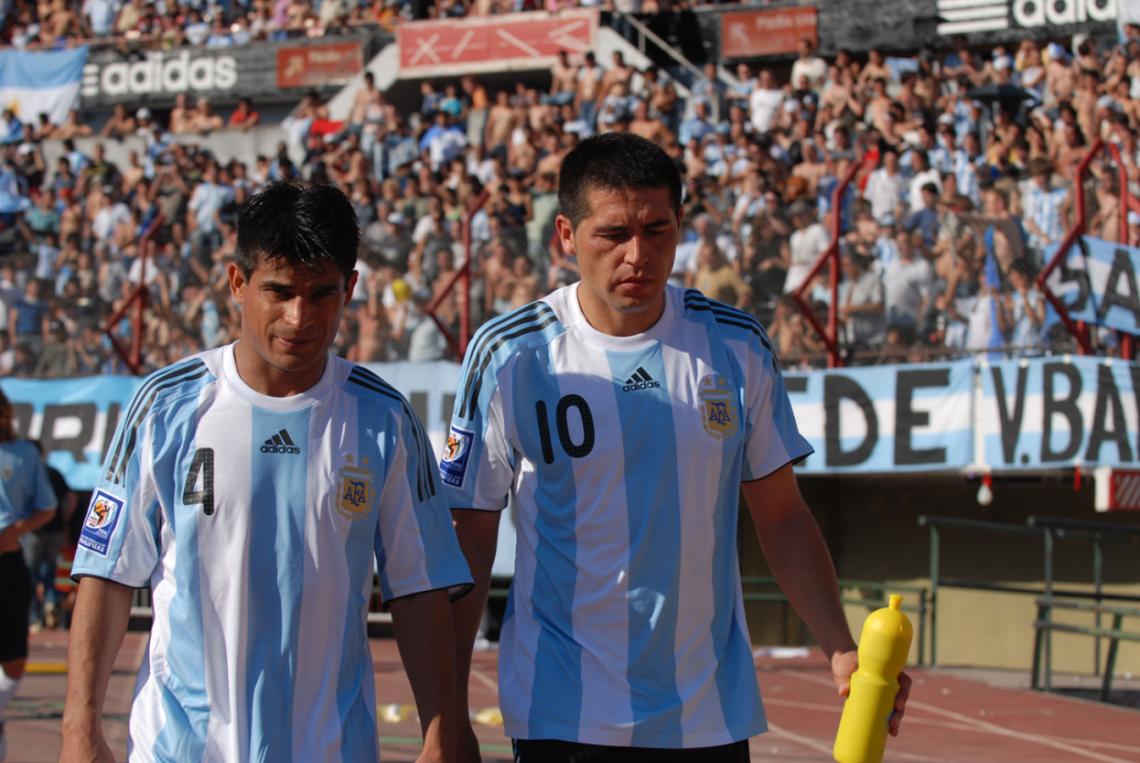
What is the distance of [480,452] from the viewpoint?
4539 mm

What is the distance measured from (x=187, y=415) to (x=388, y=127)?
20.5 m

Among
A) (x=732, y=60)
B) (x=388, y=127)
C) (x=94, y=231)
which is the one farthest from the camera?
(x=732, y=60)

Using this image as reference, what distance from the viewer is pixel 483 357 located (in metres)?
4.58

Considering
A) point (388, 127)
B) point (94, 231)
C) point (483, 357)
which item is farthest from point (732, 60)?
point (483, 357)

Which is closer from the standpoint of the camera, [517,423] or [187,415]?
[187,415]

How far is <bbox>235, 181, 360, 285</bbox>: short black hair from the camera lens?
4090 mm

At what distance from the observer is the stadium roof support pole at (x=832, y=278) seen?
1414 cm

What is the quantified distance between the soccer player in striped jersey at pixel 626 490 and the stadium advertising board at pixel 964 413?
9585mm

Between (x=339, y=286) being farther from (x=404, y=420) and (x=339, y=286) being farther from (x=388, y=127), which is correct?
(x=388, y=127)

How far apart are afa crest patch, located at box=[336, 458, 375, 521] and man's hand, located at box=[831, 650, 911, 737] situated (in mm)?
1214

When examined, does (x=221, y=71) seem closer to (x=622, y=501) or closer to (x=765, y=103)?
(x=765, y=103)

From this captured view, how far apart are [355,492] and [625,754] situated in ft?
3.00

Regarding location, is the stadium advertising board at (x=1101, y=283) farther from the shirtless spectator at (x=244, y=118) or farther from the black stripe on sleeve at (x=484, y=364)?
the shirtless spectator at (x=244, y=118)

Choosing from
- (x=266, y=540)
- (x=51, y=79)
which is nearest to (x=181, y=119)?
(x=51, y=79)
